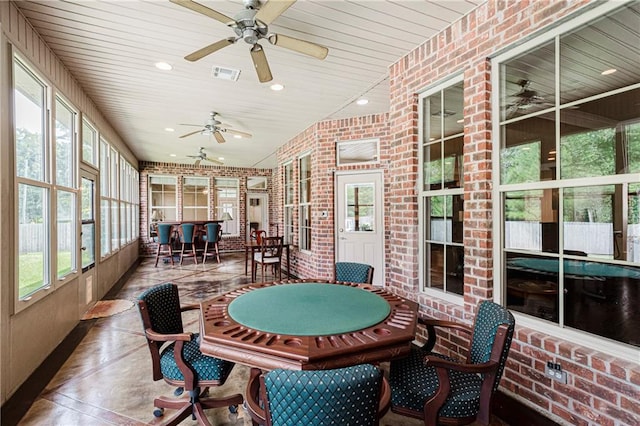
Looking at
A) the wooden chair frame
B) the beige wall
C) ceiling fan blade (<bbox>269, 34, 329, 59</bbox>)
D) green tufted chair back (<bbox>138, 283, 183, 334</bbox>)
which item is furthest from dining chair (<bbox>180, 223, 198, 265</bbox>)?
the wooden chair frame

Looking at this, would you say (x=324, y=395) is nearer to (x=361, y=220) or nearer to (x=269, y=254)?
(x=361, y=220)

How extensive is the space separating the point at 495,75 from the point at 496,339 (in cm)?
194

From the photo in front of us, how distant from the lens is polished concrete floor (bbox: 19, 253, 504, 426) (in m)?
2.04

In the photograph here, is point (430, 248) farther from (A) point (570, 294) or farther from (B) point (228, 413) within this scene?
(B) point (228, 413)

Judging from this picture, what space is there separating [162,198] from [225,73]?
7.81 metres

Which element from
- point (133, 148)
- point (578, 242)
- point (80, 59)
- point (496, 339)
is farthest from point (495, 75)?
point (133, 148)

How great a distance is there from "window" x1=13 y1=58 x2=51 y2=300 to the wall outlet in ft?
12.6

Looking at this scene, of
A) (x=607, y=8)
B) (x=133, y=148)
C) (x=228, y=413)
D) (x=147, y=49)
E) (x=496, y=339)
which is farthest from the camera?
(x=133, y=148)

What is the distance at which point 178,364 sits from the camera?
5.87 ft

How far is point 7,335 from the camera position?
2164 millimetres

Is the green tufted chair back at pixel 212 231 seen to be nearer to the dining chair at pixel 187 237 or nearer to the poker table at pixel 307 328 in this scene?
the dining chair at pixel 187 237

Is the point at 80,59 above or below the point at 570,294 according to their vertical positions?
above

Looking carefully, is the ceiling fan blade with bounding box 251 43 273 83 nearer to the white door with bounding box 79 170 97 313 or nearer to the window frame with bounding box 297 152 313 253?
the white door with bounding box 79 170 97 313

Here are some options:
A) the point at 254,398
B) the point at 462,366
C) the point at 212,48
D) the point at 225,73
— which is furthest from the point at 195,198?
the point at 462,366
